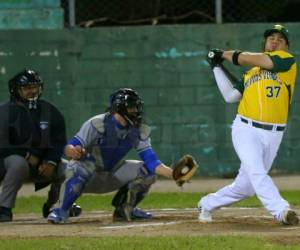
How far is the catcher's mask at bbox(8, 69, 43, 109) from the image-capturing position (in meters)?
10.2

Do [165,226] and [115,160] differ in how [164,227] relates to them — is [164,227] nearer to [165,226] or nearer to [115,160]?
[165,226]

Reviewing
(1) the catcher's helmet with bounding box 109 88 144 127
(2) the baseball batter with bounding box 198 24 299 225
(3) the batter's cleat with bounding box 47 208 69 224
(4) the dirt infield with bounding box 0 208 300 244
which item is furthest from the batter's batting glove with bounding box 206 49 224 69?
(3) the batter's cleat with bounding box 47 208 69 224

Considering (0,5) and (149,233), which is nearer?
(149,233)

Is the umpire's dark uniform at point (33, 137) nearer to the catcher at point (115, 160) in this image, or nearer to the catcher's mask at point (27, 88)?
the catcher's mask at point (27, 88)

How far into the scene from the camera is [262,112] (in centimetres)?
891

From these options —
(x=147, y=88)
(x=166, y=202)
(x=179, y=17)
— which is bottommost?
(x=166, y=202)

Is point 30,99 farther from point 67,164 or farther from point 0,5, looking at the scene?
point 0,5

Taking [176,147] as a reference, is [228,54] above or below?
above

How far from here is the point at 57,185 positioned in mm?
10352

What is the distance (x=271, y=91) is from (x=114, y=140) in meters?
1.53

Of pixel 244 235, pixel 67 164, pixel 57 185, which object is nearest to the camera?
pixel 244 235

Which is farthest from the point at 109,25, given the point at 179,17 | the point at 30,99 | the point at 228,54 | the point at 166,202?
the point at 228,54

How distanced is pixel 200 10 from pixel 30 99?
581cm

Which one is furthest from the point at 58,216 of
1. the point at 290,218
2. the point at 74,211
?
the point at 290,218
